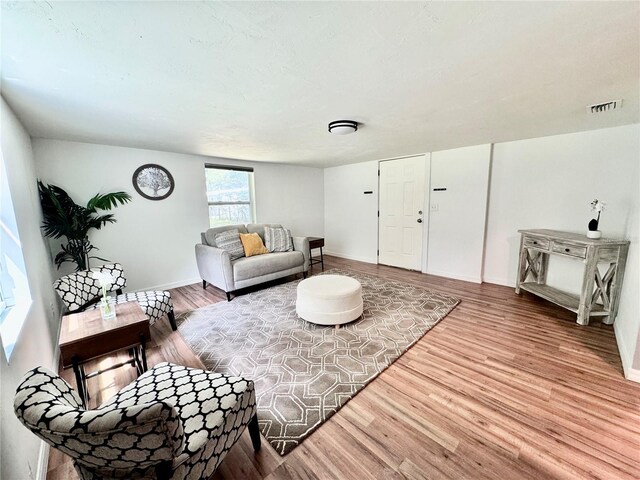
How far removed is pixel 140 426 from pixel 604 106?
3662mm

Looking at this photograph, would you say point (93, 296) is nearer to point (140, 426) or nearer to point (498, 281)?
point (140, 426)

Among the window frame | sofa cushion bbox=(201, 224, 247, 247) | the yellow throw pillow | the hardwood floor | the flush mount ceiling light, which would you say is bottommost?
the hardwood floor

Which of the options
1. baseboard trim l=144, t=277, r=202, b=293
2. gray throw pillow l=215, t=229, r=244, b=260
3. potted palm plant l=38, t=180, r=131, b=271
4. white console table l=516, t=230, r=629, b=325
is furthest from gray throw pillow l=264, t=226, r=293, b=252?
white console table l=516, t=230, r=629, b=325

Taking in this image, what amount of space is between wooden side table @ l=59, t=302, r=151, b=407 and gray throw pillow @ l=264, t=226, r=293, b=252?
236 cm

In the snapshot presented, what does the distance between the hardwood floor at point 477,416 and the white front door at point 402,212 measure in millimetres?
2318

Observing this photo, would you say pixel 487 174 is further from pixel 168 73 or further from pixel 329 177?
pixel 168 73

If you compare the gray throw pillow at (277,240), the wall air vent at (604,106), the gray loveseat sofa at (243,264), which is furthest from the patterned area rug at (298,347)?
the wall air vent at (604,106)

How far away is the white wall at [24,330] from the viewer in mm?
1007

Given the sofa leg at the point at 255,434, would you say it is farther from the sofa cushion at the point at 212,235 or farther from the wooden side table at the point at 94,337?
the sofa cushion at the point at 212,235

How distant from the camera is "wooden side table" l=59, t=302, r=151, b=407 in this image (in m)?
1.60

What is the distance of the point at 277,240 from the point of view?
4250 mm

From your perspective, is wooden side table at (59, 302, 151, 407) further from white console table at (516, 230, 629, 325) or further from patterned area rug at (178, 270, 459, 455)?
white console table at (516, 230, 629, 325)

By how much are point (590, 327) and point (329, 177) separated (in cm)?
482

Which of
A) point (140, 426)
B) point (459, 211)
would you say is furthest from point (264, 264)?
point (459, 211)
